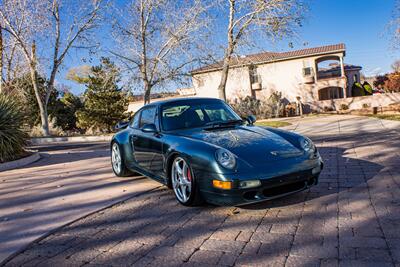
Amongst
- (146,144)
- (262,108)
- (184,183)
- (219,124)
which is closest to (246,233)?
(184,183)

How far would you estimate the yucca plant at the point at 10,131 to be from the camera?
8789mm

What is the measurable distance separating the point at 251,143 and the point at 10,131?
7694mm

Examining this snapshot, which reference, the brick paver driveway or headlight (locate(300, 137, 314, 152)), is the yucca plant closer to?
the brick paver driveway

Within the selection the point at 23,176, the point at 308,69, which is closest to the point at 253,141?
the point at 23,176

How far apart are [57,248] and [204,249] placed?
140 cm

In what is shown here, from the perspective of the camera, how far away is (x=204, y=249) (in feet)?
9.34

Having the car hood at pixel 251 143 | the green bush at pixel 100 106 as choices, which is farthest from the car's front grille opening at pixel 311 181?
the green bush at pixel 100 106

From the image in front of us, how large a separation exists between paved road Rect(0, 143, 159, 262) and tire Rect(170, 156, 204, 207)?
942 mm

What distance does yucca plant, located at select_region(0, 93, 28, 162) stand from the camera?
8789 mm

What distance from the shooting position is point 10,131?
9.02 meters

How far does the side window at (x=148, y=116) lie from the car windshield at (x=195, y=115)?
24 cm

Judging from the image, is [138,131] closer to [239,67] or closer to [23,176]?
[23,176]

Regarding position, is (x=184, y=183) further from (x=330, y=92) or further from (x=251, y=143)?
(x=330, y=92)

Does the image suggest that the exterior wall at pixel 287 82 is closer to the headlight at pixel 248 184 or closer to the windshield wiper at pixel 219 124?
the windshield wiper at pixel 219 124
